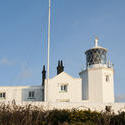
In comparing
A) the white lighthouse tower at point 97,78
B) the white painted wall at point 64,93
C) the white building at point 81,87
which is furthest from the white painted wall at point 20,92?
the white lighthouse tower at point 97,78

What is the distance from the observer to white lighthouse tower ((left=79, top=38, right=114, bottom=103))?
106 ft

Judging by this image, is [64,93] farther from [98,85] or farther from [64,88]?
[98,85]

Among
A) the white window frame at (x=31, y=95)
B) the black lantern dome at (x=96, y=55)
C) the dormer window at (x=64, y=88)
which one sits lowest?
the white window frame at (x=31, y=95)

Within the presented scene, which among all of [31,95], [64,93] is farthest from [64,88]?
[31,95]

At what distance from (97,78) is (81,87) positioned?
2784 millimetres

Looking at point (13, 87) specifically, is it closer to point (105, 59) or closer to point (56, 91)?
point (56, 91)

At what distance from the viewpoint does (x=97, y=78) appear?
33.1 metres

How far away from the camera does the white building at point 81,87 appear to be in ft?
104

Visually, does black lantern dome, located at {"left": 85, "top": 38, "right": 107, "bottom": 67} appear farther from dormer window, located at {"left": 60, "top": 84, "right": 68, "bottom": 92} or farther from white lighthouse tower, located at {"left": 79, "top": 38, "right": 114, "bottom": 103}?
dormer window, located at {"left": 60, "top": 84, "right": 68, "bottom": 92}

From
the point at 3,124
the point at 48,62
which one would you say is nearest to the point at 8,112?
the point at 3,124

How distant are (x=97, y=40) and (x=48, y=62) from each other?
1432 centimetres

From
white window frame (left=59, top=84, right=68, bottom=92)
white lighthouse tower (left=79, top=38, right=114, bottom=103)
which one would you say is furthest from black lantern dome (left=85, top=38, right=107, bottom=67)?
white window frame (left=59, top=84, right=68, bottom=92)

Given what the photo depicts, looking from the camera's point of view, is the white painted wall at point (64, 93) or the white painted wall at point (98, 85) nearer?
the white painted wall at point (64, 93)

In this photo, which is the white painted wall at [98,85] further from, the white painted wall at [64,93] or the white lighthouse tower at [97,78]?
the white painted wall at [64,93]
